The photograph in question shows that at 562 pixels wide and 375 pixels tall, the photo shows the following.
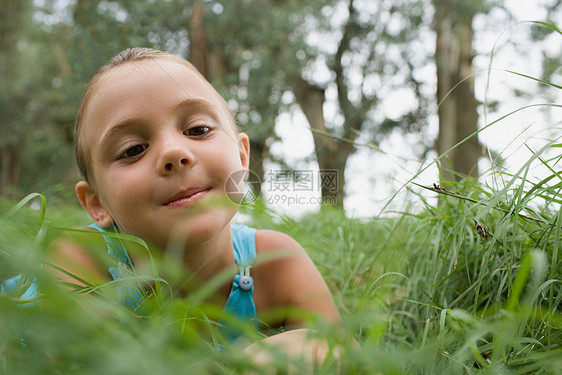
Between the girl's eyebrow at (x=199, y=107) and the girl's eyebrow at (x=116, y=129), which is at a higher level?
the girl's eyebrow at (x=199, y=107)

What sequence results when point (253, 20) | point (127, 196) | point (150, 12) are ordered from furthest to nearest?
point (253, 20)
point (150, 12)
point (127, 196)

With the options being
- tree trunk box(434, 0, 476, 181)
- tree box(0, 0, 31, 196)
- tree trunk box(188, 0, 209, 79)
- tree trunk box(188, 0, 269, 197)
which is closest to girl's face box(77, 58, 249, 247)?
tree trunk box(188, 0, 269, 197)

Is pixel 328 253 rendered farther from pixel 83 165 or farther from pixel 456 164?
pixel 456 164

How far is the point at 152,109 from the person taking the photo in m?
0.81

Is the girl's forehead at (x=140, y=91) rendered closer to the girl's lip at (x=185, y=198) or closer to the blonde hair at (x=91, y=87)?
the blonde hair at (x=91, y=87)

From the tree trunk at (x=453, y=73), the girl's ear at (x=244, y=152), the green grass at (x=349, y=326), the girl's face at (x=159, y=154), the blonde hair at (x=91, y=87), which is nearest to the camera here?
the green grass at (x=349, y=326)

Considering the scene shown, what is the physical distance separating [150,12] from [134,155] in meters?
4.16

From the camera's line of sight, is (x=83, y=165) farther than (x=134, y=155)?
Yes

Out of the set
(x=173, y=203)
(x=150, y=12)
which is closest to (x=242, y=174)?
(x=173, y=203)

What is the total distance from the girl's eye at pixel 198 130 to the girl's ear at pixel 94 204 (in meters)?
0.30

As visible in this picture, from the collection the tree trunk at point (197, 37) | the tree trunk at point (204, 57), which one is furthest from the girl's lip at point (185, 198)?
the tree trunk at point (197, 37)

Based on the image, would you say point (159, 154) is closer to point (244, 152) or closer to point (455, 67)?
point (244, 152)

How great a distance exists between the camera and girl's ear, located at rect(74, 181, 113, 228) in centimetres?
101

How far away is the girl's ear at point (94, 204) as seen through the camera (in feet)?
3.31
